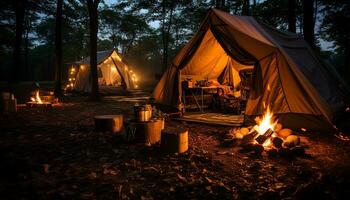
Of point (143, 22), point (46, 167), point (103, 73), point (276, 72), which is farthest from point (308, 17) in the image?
point (143, 22)

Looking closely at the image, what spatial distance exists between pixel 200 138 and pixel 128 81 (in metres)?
17.8

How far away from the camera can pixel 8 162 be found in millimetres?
4742

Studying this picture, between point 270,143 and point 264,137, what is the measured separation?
0.27 meters

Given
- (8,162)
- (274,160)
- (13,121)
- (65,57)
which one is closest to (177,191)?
(274,160)

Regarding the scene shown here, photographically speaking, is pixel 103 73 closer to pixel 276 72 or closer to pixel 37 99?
pixel 37 99

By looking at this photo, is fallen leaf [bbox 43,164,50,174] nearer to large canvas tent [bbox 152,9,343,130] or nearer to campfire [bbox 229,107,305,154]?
campfire [bbox 229,107,305,154]

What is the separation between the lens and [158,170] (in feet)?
14.8

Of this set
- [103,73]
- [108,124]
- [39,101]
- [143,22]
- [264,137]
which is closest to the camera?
[264,137]

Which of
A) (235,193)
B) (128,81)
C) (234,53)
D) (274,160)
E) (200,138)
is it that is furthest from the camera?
(128,81)

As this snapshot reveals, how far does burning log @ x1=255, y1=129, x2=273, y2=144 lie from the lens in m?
5.62

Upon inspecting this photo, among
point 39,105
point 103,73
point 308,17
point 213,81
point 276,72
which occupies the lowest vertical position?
point 39,105

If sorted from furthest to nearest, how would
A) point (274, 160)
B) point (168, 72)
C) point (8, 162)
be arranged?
point (168, 72)
point (274, 160)
point (8, 162)

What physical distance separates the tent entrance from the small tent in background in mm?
10986

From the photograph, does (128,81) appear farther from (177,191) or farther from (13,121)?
(177,191)
